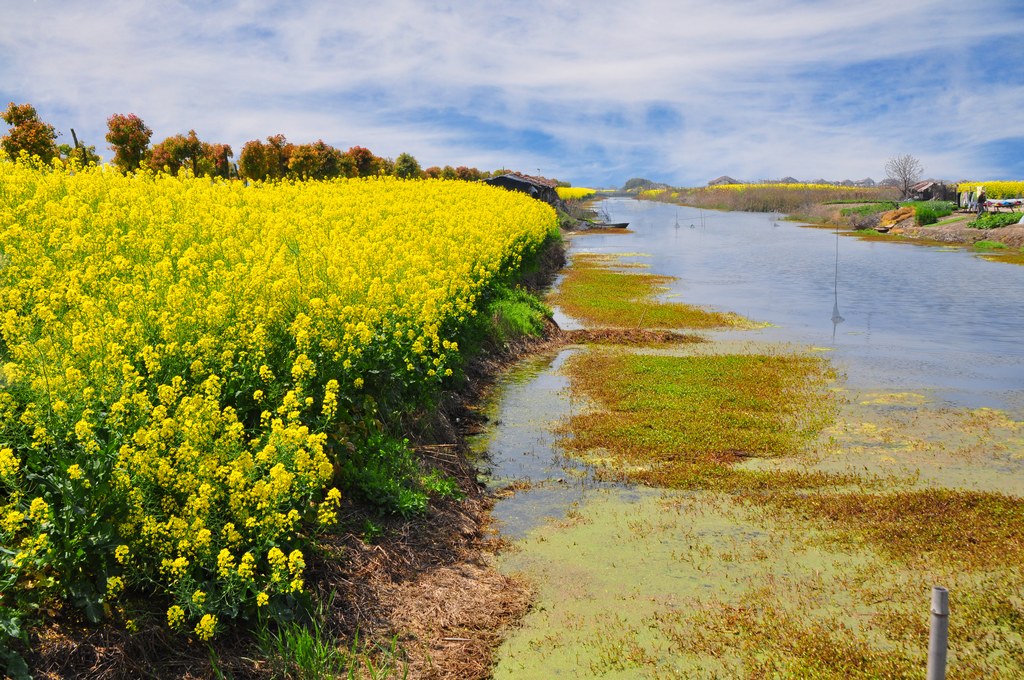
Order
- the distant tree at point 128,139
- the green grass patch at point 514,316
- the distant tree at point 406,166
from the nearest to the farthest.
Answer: the green grass patch at point 514,316, the distant tree at point 128,139, the distant tree at point 406,166

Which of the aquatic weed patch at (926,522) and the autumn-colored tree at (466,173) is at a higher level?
the autumn-colored tree at (466,173)

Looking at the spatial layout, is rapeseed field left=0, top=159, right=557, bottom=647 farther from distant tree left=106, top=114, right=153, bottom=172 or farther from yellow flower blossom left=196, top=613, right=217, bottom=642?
distant tree left=106, top=114, right=153, bottom=172

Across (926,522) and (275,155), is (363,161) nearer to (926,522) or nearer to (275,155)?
(275,155)

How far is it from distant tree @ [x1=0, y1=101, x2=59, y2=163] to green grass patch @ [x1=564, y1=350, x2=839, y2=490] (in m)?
19.6

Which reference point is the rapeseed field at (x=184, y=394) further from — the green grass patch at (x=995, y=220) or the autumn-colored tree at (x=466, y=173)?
the autumn-colored tree at (x=466, y=173)

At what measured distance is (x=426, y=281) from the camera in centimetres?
961

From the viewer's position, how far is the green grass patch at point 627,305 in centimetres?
1725

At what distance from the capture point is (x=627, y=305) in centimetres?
1953

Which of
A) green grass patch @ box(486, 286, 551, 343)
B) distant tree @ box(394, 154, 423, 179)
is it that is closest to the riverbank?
green grass patch @ box(486, 286, 551, 343)

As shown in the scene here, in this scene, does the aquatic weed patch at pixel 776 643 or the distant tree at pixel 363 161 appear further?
the distant tree at pixel 363 161

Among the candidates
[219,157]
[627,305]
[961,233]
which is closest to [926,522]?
[627,305]

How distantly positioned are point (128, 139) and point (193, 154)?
619cm

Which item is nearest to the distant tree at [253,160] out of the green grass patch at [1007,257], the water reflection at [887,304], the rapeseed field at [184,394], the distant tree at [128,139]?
the distant tree at [128,139]

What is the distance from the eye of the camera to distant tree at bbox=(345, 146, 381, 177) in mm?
49122
